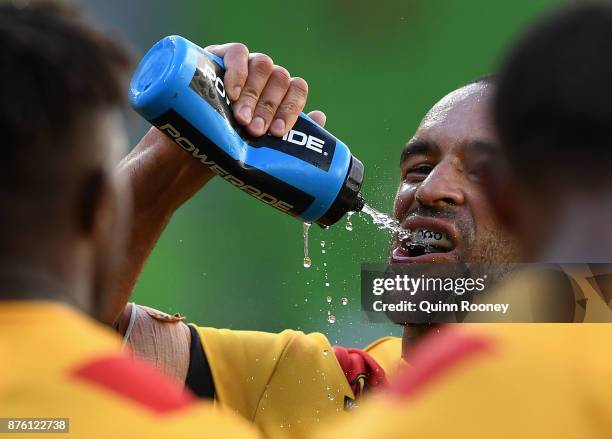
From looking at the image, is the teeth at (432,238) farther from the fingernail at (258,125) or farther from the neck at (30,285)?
the neck at (30,285)

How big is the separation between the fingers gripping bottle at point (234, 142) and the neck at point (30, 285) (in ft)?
3.30

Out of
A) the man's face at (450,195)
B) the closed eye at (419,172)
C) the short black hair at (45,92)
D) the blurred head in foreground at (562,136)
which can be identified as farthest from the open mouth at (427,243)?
the short black hair at (45,92)

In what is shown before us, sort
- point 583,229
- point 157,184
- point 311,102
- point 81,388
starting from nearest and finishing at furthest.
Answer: point 81,388 → point 583,229 → point 157,184 → point 311,102

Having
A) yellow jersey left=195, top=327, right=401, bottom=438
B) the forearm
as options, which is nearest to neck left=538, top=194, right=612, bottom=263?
yellow jersey left=195, top=327, right=401, bottom=438

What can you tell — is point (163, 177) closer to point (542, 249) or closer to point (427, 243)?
point (427, 243)

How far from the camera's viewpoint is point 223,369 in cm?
233

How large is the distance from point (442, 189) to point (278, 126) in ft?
1.94

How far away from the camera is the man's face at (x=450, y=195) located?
253cm

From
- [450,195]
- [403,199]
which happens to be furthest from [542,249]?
[403,199]

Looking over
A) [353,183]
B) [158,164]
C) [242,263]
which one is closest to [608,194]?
[353,183]

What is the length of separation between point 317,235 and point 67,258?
377cm

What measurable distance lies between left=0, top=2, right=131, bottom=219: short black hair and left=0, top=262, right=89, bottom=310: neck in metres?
0.06

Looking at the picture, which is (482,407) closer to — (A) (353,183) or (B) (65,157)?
(B) (65,157)

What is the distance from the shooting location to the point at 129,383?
912 mm
